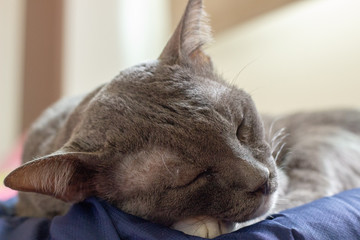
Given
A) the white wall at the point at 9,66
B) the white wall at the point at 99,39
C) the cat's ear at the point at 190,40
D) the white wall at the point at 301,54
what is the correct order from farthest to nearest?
the white wall at the point at 9,66 → the white wall at the point at 99,39 → the white wall at the point at 301,54 → the cat's ear at the point at 190,40

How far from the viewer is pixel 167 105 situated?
30.4 inches

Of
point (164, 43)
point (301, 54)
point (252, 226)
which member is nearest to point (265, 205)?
point (252, 226)

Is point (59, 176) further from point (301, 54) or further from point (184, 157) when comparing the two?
point (301, 54)

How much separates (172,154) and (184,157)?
3 centimetres

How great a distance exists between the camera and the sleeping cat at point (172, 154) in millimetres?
717

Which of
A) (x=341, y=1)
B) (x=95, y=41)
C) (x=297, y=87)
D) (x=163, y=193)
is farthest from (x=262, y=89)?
(x=95, y=41)

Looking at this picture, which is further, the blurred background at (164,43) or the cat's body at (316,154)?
the blurred background at (164,43)

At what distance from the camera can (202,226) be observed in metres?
0.73

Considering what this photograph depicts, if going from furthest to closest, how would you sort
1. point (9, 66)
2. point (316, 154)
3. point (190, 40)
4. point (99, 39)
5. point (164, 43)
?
point (9, 66) < point (99, 39) < point (164, 43) < point (316, 154) < point (190, 40)

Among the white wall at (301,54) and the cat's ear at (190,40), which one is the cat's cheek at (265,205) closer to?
the cat's ear at (190,40)

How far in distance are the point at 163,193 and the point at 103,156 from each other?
0.15 meters

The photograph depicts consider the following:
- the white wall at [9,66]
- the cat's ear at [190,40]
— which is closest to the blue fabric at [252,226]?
the cat's ear at [190,40]

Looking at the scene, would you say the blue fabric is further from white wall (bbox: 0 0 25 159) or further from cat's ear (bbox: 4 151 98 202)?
white wall (bbox: 0 0 25 159)

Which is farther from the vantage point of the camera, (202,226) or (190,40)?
(190,40)
